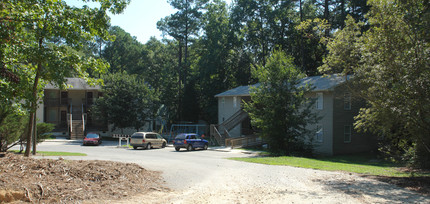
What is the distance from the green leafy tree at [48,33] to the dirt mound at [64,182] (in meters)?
2.12

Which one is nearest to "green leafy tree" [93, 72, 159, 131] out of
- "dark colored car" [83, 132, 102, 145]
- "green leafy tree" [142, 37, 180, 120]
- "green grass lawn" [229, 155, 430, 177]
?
"dark colored car" [83, 132, 102, 145]

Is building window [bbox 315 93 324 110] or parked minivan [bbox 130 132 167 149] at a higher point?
building window [bbox 315 93 324 110]

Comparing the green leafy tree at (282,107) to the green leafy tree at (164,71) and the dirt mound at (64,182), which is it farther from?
the green leafy tree at (164,71)

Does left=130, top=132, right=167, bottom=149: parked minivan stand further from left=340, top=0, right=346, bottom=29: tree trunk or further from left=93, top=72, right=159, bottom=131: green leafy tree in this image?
left=340, top=0, right=346, bottom=29: tree trunk

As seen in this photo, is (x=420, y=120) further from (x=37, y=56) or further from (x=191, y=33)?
(x=191, y=33)

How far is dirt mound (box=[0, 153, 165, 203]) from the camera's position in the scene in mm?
8078

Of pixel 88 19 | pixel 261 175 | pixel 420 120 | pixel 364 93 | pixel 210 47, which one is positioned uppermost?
pixel 210 47

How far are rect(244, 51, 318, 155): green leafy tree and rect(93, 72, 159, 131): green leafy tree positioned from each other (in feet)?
64.2

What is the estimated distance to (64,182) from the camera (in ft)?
30.4

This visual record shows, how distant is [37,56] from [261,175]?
899cm

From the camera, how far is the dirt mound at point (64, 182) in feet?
26.5

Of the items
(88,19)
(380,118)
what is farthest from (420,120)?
(88,19)

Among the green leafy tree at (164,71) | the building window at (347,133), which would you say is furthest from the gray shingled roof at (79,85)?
the building window at (347,133)

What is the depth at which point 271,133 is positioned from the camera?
24609 millimetres
